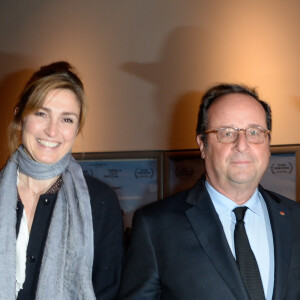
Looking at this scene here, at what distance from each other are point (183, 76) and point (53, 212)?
2018mm

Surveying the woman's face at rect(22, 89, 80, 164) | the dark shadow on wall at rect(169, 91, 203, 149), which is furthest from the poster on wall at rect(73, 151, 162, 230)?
the woman's face at rect(22, 89, 80, 164)

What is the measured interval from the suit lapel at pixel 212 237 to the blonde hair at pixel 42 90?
0.63m

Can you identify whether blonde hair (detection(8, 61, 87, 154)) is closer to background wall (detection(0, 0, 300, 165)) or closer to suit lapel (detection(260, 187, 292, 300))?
suit lapel (detection(260, 187, 292, 300))

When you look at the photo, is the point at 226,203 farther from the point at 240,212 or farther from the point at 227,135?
the point at 227,135

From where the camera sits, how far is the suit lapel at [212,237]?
1734 mm

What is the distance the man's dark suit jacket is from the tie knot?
76 mm

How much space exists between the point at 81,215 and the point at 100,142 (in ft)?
6.70

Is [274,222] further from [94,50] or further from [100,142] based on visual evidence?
[94,50]

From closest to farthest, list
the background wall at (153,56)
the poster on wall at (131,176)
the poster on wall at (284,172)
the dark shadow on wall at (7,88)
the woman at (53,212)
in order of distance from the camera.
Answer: the woman at (53,212), the poster on wall at (284,172), the background wall at (153,56), the poster on wall at (131,176), the dark shadow on wall at (7,88)

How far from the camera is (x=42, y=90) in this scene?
2.09 m

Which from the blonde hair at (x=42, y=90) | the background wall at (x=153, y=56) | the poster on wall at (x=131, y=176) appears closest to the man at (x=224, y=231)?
the blonde hair at (x=42, y=90)

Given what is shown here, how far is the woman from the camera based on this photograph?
200cm

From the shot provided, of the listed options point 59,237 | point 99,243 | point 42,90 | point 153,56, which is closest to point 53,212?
point 59,237

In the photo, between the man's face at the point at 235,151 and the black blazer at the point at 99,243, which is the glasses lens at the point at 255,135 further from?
the black blazer at the point at 99,243
